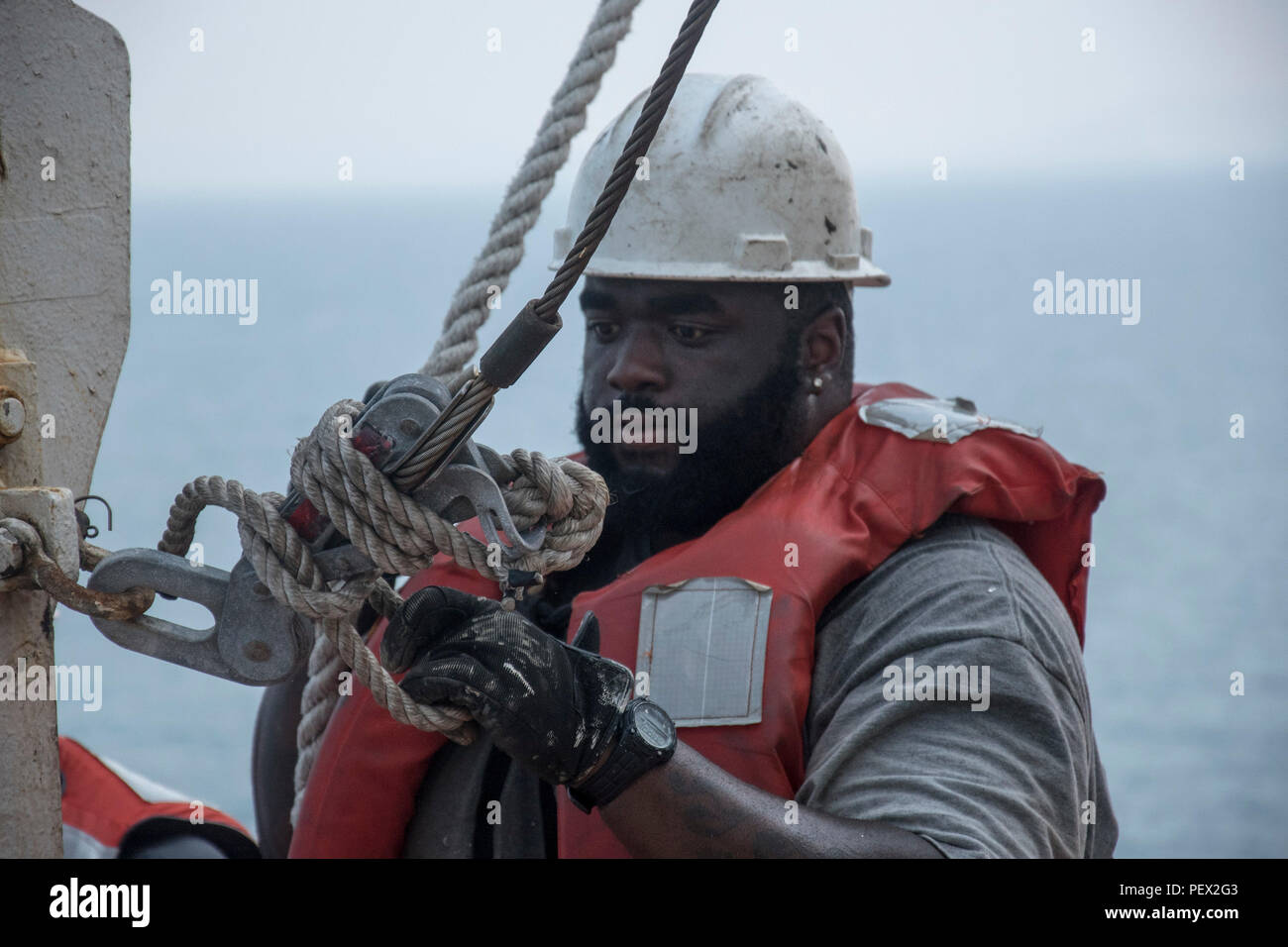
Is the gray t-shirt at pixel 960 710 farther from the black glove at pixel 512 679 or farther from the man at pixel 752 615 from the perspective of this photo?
the black glove at pixel 512 679

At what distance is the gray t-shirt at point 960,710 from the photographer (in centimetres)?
186

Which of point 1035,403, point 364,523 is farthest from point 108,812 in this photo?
point 1035,403

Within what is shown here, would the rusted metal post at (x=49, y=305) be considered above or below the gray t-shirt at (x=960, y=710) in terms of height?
above

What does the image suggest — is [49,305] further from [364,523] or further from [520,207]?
[520,207]

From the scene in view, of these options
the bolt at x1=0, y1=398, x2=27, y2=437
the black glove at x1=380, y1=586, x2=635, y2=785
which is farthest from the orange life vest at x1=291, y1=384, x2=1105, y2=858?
the bolt at x1=0, y1=398, x2=27, y2=437

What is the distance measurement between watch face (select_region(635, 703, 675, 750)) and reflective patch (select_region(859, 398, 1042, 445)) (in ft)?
2.58

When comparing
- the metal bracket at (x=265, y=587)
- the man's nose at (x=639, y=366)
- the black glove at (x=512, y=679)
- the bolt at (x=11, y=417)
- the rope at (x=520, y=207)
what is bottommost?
the black glove at (x=512, y=679)

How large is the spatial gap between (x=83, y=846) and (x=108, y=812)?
8 centimetres

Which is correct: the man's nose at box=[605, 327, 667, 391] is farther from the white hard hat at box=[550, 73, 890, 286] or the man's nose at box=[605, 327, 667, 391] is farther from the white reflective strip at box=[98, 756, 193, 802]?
the white reflective strip at box=[98, 756, 193, 802]

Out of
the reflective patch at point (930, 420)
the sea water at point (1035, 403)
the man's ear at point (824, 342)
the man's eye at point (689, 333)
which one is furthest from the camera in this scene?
the sea water at point (1035, 403)

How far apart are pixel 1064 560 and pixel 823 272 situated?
67cm

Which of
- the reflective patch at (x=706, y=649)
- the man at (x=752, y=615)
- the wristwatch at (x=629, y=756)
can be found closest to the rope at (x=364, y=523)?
the man at (x=752, y=615)

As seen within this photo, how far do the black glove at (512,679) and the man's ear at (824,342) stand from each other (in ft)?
3.31

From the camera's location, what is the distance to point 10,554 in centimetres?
153
